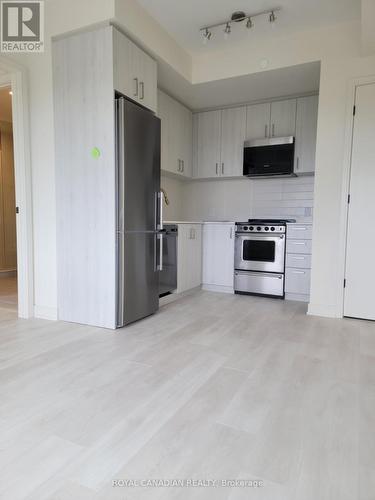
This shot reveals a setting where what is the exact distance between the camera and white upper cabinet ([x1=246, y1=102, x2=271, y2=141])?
166 inches

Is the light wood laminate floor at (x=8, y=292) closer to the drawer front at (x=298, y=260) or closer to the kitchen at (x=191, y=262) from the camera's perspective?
the kitchen at (x=191, y=262)

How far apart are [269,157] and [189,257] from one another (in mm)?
1622

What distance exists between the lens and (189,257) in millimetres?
4012

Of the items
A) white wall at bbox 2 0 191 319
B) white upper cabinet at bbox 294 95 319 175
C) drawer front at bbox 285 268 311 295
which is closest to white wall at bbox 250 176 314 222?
white upper cabinet at bbox 294 95 319 175

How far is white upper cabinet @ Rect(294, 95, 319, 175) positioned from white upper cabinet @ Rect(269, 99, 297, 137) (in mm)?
61

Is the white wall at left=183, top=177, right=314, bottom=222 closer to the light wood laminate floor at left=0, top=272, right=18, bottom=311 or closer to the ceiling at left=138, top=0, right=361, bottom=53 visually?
the ceiling at left=138, top=0, right=361, bottom=53

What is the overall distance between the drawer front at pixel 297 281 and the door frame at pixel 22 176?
2797 millimetres

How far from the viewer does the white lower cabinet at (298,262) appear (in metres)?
3.76

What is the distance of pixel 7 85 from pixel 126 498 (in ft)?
11.0

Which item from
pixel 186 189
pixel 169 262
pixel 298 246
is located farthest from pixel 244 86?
pixel 169 262

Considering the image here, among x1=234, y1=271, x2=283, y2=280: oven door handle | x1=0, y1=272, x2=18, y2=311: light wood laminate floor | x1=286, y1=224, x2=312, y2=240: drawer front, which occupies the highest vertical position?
x1=286, y1=224, x2=312, y2=240: drawer front

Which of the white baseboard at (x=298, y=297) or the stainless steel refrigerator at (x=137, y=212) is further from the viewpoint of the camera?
the white baseboard at (x=298, y=297)

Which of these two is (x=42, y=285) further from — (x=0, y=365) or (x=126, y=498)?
(x=126, y=498)

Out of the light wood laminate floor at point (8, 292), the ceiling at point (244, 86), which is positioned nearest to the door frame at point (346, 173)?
the ceiling at point (244, 86)
